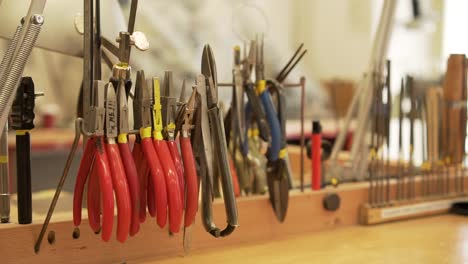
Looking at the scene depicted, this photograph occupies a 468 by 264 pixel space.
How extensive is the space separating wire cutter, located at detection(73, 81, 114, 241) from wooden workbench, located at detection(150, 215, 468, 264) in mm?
125

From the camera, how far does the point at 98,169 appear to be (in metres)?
0.54

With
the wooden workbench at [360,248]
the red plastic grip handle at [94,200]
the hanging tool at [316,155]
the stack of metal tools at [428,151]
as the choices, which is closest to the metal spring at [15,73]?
the red plastic grip handle at [94,200]

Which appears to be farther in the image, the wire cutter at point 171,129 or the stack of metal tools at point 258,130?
the stack of metal tools at point 258,130

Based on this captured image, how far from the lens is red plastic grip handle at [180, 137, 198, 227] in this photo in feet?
1.88

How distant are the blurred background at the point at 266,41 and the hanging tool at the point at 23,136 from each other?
0.37 ft

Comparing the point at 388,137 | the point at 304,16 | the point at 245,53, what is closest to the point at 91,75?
the point at 245,53

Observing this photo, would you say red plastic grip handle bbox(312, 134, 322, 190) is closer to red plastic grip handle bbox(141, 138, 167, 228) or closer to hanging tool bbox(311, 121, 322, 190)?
hanging tool bbox(311, 121, 322, 190)

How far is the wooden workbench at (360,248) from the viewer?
0.68m

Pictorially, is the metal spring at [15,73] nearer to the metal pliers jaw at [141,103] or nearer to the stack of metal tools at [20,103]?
the stack of metal tools at [20,103]

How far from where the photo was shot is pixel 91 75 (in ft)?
2.05

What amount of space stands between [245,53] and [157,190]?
0.32 m

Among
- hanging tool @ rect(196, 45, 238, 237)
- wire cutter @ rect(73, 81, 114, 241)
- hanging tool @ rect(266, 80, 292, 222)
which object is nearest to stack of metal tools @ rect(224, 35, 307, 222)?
hanging tool @ rect(266, 80, 292, 222)

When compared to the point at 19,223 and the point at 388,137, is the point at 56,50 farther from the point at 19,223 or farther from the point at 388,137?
the point at 388,137

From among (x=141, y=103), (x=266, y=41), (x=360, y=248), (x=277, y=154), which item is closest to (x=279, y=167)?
(x=277, y=154)
